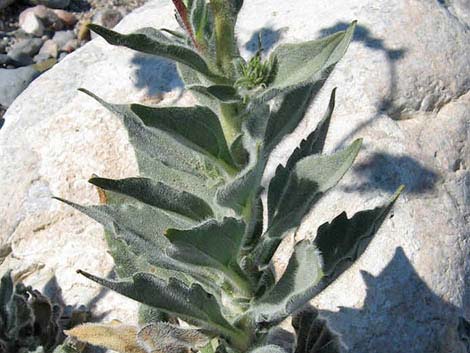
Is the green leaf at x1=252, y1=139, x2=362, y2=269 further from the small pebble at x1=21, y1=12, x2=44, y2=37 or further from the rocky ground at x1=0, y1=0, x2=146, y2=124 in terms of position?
the small pebble at x1=21, y1=12, x2=44, y2=37

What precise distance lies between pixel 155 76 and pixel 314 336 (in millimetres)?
1876

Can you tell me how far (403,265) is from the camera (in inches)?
138

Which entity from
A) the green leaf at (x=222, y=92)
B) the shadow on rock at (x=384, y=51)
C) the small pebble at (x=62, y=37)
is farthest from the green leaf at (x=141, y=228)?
the small pebble at (x=62, y=37)

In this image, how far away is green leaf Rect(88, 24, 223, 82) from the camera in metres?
2.04

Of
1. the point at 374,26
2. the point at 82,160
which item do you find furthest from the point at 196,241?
the point at 374,26

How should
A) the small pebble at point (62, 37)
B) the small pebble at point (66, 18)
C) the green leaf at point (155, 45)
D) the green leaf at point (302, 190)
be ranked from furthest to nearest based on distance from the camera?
1. the small pebble at point (66, 18)
2. the small pebble at point (62, 37)
3. the green leaf at point (302, 190)
4. the green leaf at point (155, 45)

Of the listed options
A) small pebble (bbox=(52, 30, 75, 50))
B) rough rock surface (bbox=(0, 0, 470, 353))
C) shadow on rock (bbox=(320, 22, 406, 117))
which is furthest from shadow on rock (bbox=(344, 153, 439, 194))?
small pebble (bbox=(52, 30, 75, 50))

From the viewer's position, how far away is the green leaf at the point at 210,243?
7.32ft

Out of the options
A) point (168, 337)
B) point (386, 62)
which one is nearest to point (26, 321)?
point (168, 337)

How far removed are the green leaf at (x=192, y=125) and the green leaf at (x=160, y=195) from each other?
7.1 inches

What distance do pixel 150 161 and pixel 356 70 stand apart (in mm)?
1599

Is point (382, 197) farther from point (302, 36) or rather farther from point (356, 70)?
point (302, 36)

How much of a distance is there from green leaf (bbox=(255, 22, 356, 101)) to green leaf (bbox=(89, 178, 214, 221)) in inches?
17.7

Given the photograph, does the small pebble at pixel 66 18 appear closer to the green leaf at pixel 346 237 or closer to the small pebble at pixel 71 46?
the small pebble at pixel 71 46
